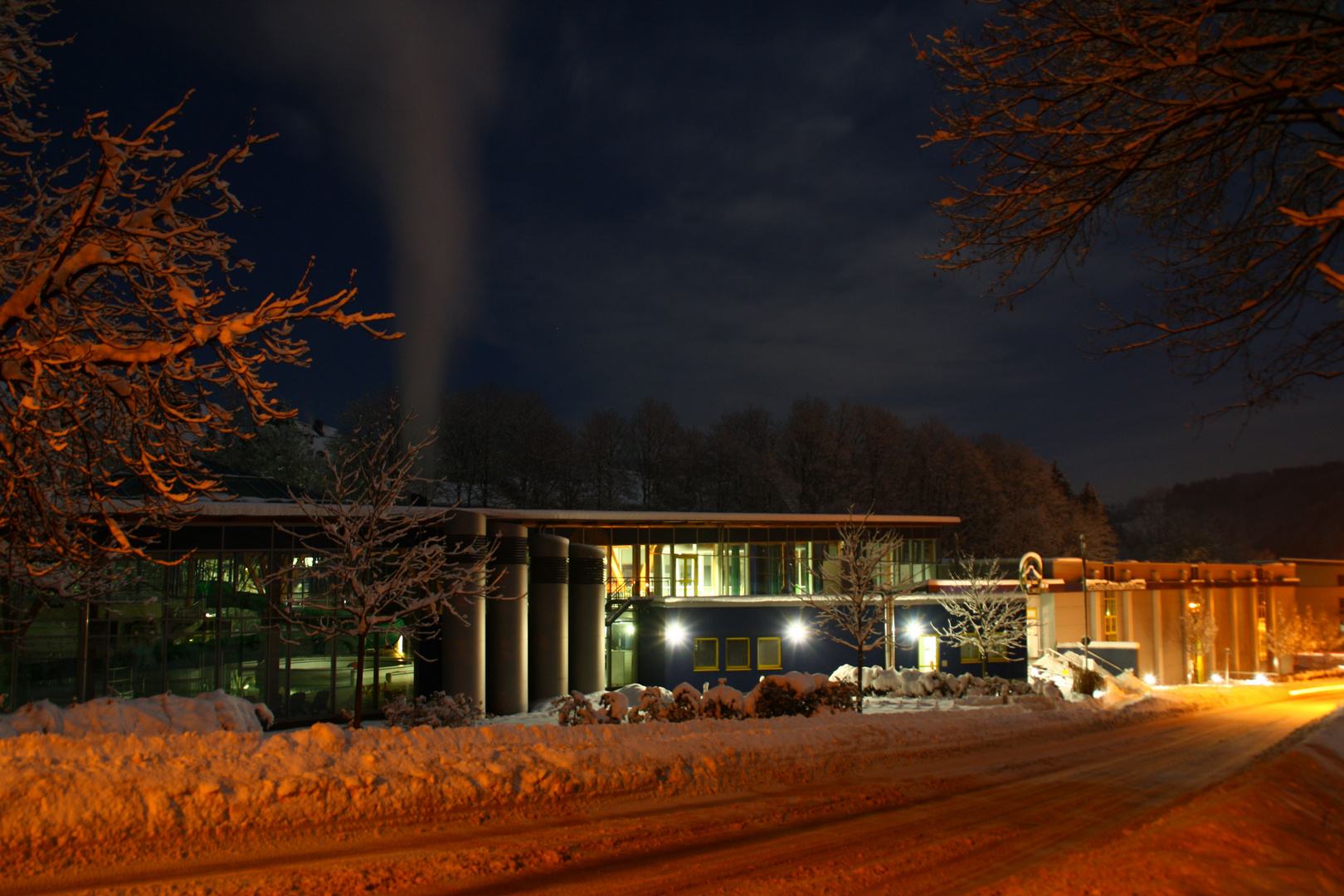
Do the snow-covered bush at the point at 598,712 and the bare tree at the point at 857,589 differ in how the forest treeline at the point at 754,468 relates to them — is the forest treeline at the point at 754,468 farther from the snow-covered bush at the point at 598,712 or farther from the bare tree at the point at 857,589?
the snow-covered bush at the point at 598,712

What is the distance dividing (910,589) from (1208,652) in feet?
89.0

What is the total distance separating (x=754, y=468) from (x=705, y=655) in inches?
1073

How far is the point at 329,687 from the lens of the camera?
21.3m

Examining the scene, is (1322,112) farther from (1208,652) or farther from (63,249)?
(1208,652)

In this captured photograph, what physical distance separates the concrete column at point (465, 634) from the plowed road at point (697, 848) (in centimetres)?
1346

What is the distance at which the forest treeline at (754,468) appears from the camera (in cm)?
5472

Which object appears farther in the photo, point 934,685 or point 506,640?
point 934,685

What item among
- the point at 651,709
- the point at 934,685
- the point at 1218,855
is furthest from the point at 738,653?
the point at 1218,855

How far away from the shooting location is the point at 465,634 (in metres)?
20.7

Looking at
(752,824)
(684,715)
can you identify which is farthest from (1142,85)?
(684,715)

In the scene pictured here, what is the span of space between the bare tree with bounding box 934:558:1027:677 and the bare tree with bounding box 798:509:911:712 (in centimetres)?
206

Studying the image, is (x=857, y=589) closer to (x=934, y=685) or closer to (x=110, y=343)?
(x=934, y=685)

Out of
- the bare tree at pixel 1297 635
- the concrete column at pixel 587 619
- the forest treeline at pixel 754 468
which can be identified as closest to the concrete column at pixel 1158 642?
the forest treeline at pixel 754 468

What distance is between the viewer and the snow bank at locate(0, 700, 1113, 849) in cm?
571
